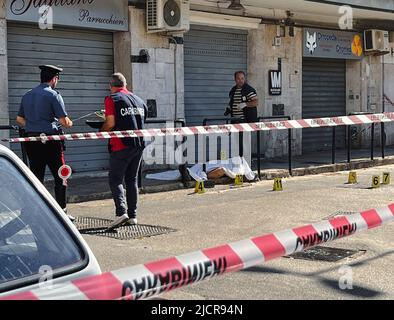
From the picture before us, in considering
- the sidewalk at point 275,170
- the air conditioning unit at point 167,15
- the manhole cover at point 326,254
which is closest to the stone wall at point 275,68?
the sidewalk at point 275,170

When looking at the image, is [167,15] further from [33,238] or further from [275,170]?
[33,238]

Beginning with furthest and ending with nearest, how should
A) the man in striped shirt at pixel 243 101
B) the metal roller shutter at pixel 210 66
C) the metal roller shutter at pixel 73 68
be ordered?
the metal roller shutter at pixel 210 66, the man in striped shirt at pixel 243 101, the metal roller shutter at pixel 73 68

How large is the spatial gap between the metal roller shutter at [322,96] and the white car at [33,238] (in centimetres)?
1536

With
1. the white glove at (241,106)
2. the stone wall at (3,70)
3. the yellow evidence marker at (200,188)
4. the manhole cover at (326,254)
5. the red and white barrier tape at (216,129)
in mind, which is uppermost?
the stone wall at (3,70)

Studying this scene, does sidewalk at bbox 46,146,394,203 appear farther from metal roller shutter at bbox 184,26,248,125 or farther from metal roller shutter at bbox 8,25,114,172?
metal roller shutter at bbox 184,26,248,125

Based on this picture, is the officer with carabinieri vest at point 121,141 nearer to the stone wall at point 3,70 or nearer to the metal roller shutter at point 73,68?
the stone wall at point 3,70

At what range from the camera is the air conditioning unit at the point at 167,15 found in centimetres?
1274

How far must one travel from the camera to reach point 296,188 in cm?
1109

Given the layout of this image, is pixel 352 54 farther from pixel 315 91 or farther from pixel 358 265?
pixel 358 265

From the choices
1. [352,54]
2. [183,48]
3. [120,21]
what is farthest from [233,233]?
[352,54]

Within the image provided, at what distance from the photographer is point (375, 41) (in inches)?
733

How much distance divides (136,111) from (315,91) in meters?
11.3

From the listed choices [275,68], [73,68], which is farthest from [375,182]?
[275,68]

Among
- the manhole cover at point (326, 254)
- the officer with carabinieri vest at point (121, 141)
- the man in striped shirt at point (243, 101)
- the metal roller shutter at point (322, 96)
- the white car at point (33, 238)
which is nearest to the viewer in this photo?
the white car at point (33, 238)
